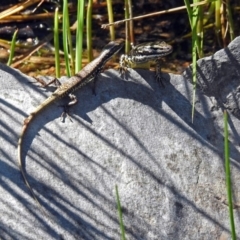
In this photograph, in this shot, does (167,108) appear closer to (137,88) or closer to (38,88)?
(137,88)

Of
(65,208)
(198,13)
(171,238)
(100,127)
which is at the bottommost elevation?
(171,238)

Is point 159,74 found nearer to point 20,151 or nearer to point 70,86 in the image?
point 70,86

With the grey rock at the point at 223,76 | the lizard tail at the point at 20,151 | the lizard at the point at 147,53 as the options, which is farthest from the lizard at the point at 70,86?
the grey rock at the point at 223,76

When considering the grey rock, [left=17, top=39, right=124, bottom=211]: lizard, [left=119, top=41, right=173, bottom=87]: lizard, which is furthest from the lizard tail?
the grey rock

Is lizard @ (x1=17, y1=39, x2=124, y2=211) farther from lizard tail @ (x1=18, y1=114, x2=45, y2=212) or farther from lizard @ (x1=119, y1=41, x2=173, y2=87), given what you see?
lizard @ (x1=119, y1=41, x2=173, y2=87)

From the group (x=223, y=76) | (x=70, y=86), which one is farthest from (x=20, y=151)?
(x=223, y=76)

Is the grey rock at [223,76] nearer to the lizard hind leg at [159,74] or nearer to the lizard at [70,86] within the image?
the lizard hind leg at [159,74]

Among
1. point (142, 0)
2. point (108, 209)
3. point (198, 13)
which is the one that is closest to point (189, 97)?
point (198, 13)

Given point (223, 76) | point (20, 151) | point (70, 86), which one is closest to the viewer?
point (20, 151)
